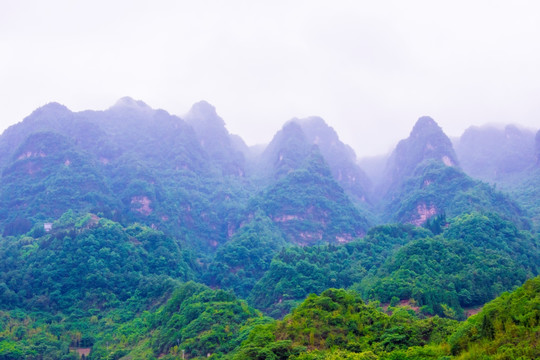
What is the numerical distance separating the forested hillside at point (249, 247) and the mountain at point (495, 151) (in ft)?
2.22

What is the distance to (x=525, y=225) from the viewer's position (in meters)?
72.9

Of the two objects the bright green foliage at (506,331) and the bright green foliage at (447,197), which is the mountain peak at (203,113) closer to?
the bright green foliage at (447,197)

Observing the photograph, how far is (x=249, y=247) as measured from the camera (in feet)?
245

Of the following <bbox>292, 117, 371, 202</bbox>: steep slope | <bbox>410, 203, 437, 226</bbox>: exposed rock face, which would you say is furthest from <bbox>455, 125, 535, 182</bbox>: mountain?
<bbox>410, 203, 437, 226</bbox>: exposed rock face

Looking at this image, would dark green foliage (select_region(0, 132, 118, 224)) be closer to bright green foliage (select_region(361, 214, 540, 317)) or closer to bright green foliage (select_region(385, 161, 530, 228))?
bright green foliage (select_region(361, 214, 540, 317))

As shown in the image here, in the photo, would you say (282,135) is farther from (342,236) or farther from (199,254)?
(199,254)

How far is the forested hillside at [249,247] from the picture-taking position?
29953mm

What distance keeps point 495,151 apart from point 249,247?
7974cm

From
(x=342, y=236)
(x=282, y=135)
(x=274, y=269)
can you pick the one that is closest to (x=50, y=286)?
(x=274, y=269)

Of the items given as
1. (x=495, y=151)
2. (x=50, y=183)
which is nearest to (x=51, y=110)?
(x=50, y=183)

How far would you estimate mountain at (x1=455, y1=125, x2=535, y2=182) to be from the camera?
381 ft

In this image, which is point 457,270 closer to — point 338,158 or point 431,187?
point 431,187

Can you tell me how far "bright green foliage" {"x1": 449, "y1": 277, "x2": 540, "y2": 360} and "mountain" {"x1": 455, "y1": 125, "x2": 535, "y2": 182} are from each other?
9607 centimetres

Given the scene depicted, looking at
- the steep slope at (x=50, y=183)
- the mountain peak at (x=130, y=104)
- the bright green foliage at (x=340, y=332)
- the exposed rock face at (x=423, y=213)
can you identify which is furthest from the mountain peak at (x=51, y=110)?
the bright green foliage at (x=340, y=332)
